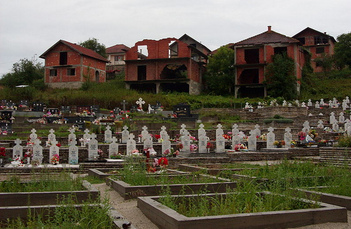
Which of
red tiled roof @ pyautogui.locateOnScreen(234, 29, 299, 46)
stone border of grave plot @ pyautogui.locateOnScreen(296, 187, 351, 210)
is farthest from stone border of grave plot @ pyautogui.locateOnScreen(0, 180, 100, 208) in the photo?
red tiled roof @ pyautogui.locateOnScreen(234, 29, 299, 46)

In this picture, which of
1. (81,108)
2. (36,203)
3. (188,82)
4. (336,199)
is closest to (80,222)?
(36,203)

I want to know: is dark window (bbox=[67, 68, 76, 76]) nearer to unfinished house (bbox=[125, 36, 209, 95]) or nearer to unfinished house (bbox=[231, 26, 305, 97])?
unfinished house (bbox=[125, 36, 209, 95])

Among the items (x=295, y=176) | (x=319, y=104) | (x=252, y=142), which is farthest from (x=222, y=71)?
(x=295, y=176)

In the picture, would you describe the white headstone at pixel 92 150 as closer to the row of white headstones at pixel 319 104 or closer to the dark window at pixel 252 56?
the row of white headstones at pixel 319 104

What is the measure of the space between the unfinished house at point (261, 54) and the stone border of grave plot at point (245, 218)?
3923 centimetres

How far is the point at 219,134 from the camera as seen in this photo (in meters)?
18.0

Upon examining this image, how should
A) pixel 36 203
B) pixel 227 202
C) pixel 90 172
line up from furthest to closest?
1. pixel 90 172
2. pixel 36 203
3. pixel 227 202

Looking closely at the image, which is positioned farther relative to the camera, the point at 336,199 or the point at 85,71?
the point at 85,71

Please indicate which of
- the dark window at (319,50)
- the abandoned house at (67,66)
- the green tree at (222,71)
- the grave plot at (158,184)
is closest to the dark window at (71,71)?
the abandoned house at (67,66)

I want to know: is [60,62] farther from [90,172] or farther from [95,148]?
[90,172]

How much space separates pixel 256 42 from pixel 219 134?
99.8 feet

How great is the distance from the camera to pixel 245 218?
5.12 meters

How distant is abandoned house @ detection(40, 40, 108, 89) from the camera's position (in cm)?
4878

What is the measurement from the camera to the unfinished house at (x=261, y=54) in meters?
44.4
